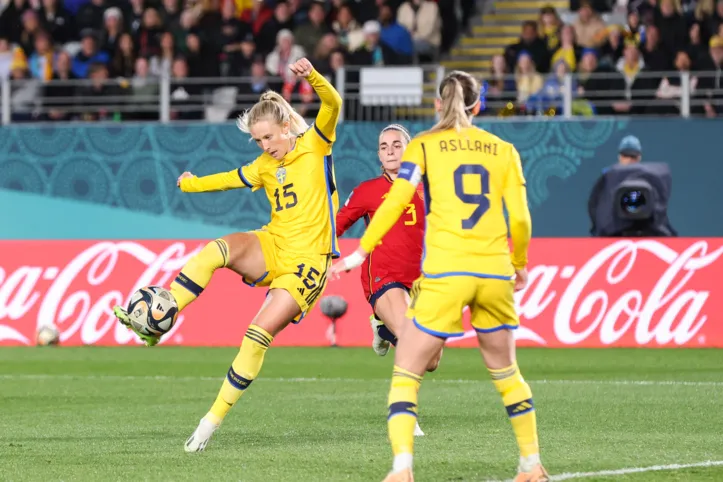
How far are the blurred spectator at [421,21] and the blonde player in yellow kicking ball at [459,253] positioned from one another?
15.8 m

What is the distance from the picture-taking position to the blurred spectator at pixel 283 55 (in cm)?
2194

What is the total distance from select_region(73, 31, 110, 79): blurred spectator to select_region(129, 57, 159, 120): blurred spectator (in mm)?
766

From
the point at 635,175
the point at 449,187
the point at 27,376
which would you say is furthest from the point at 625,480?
the point at 635,175

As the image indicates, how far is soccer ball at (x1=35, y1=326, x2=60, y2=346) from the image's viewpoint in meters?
17.5

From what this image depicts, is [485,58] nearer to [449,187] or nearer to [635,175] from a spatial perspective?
[635,175]

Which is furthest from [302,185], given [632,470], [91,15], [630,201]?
[91,15]

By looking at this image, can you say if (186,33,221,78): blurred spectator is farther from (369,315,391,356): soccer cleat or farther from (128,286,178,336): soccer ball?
(128,286,178,336): soccer ball

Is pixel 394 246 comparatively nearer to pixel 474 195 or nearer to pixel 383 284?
pixel 383 284

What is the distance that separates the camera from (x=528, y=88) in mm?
20953

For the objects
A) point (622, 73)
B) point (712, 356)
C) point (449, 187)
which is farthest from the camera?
point (622, 73)

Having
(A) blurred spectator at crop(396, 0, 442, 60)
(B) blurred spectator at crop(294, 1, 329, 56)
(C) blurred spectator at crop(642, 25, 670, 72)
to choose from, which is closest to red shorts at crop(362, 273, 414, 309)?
(C) blurred spectator at crop(642, 25, 670, 72)

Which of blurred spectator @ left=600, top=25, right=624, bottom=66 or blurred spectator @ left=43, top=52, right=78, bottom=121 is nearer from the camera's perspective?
blurred spectator @ left=600, top=25, right=624, bottom=66

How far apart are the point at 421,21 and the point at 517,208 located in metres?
16.1

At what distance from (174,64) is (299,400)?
11.6m
